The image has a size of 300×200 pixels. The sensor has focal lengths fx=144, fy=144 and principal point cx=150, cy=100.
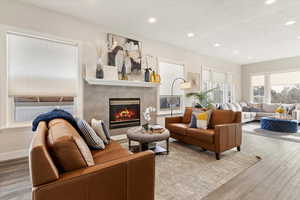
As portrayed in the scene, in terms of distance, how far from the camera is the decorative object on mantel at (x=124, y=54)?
12.1ft

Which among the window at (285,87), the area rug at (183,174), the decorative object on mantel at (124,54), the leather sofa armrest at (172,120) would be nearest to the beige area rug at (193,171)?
the area rug at (183,174)

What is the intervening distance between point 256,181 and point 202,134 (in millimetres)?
1052

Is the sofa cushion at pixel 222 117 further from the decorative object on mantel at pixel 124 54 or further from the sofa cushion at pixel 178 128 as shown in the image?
the decorative object on mantel at pixel 124 54

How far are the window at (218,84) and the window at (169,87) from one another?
152 centimetres

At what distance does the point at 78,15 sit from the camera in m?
3.15

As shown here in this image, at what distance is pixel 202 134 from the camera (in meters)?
2.82

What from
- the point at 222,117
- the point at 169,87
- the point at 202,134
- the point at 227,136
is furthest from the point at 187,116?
the point at 169,87

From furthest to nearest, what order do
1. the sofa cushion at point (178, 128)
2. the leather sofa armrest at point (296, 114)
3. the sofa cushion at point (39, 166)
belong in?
the leather sofa armrest at point (296, 114)
the sofa cushion at point (178, 128)
the sofa cushion at point (39, 166)

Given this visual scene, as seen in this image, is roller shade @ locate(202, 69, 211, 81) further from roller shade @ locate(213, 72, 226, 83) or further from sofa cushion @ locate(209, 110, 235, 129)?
sofa cushion @ locate(209, 110, 235, 129)

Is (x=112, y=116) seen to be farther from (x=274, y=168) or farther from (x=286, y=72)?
(x=286, y=72)

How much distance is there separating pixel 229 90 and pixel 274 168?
5596mm

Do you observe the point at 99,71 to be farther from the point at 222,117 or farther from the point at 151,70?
the point at 222,117

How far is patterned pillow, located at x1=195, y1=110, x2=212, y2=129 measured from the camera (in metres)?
3.07

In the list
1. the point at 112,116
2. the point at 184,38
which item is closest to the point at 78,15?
the point at 112,116
